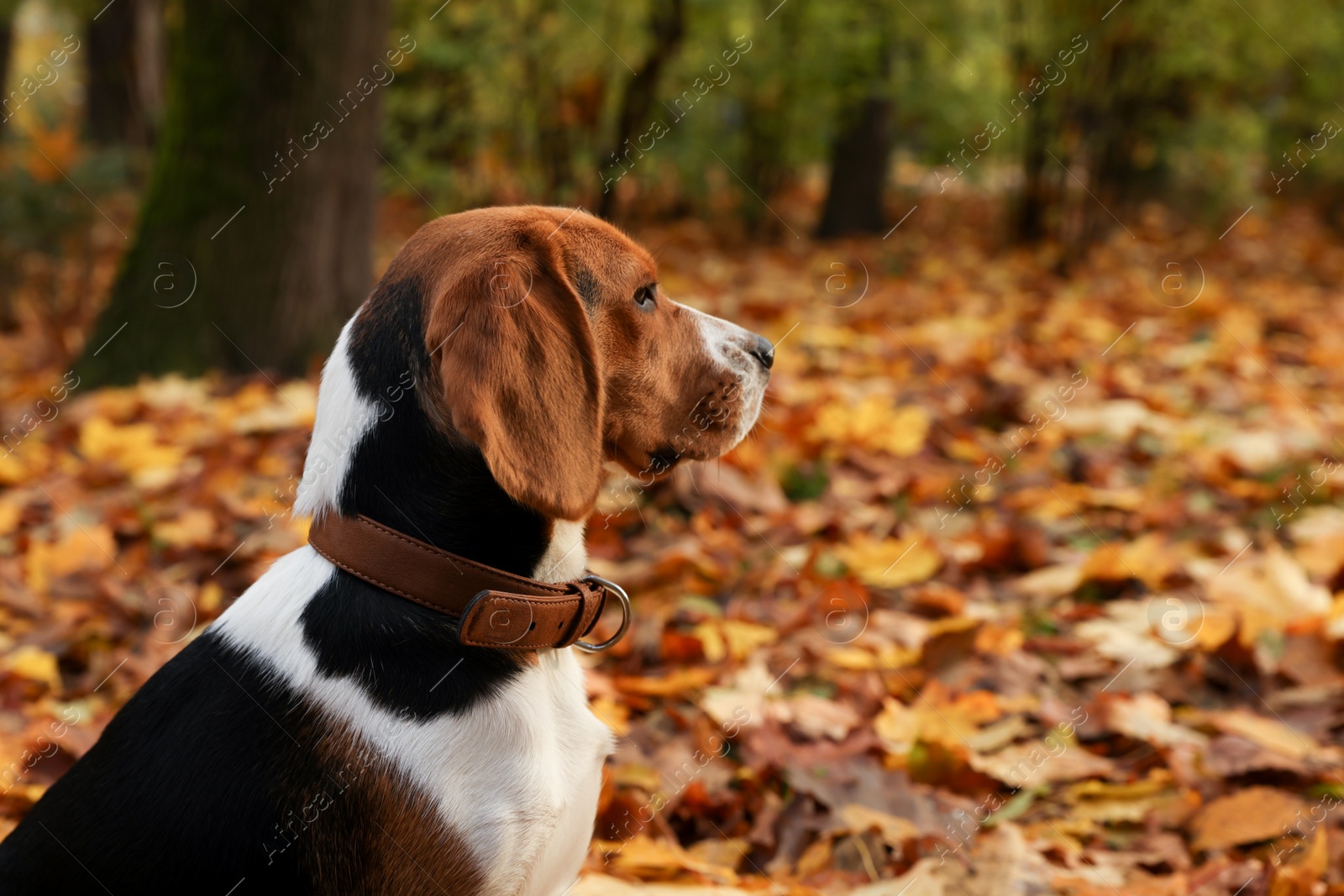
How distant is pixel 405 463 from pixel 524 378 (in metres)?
0.33

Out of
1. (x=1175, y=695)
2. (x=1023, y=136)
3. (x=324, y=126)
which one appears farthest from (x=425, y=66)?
(x=1175, y=695)

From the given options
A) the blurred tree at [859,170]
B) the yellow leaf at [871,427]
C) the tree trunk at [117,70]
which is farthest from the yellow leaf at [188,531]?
the tree trunk at [117,70]

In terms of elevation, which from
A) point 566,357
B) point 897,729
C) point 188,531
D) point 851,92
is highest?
point 566,357

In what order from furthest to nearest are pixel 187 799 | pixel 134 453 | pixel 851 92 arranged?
pixel 851 92 → pixel 134 453 → pixel 187 799

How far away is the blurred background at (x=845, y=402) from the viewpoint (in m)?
3.20

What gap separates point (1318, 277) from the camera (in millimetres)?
11680

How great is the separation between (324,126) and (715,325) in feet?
14.8

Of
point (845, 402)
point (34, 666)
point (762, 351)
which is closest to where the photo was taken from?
point (762, 351)

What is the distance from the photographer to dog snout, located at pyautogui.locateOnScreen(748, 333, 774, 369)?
3006 millimetres

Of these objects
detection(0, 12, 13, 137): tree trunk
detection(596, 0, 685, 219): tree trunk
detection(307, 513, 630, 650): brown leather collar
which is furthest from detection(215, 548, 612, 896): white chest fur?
detection(0, 12, 13, 137): tree trunk

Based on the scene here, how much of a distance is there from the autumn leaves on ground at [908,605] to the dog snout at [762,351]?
3.87 feet

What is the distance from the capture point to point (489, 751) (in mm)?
2156

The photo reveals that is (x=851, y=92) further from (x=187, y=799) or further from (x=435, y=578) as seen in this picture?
(x=187, y=799)

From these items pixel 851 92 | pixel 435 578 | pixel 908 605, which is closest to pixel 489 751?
pixel 435 578
